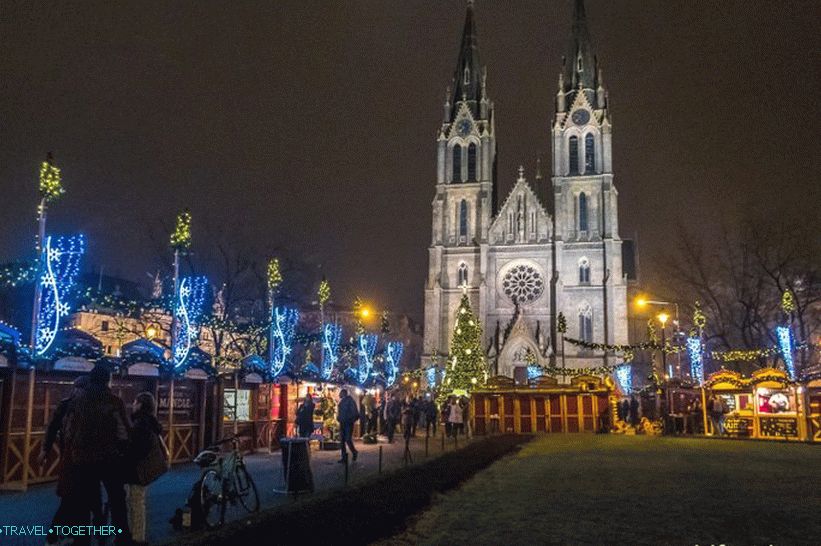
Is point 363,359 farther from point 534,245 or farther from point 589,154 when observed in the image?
point 589,154

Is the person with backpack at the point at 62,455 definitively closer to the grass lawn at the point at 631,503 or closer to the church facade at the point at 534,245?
the grass lawn at the point at 631,503

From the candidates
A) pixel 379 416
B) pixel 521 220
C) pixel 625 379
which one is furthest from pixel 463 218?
pixel 379 416

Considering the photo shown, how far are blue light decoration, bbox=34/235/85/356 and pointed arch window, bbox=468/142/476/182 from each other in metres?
49.4

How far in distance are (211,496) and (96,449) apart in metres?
2.42

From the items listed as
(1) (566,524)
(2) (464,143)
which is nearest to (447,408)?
(1) (566,524)

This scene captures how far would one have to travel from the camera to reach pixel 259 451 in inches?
803

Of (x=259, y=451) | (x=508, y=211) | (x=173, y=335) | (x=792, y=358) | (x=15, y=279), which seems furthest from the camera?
(x=508, y=211)

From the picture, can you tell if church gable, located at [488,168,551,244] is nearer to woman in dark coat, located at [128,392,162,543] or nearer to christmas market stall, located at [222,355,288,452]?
christmas market stall, located at [222,355,288,452]

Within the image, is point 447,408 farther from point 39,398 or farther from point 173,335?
point 39,398

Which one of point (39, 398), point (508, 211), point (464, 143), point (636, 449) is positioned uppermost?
point (464, 143)

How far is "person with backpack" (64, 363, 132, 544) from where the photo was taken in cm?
712

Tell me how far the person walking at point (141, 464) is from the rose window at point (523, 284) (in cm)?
5183

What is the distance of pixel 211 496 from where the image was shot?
30.1 ft

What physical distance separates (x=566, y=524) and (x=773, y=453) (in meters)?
14.8
